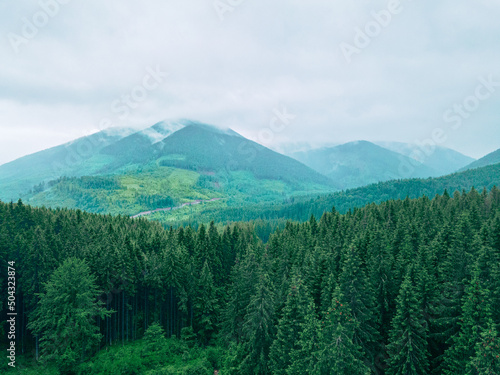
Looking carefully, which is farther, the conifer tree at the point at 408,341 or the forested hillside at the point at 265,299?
the forested hillside at the point at 265,299

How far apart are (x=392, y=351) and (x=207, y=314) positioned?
3557 centimetres

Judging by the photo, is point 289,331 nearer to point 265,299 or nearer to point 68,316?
point 265,299

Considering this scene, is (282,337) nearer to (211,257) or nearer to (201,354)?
(201,354)

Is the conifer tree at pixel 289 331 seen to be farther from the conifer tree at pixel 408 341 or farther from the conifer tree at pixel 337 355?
the conifer tree at pixel 408 341

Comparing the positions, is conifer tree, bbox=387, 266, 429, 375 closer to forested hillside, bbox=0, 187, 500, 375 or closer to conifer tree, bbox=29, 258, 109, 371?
forested hillside, bbox=0, 187, 500, 375

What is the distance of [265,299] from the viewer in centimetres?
3800

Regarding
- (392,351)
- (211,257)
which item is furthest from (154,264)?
(392,351)

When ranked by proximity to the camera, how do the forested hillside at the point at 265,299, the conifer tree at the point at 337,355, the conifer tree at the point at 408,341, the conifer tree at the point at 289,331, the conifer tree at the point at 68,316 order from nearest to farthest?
the conifer tree at the point at 337,355 → the conifer tree at the point at 408,341 → the forested hillside at the point at 265,299 → the conifer tree at the point at 289,331 → the conifer tree at the point at 68,316

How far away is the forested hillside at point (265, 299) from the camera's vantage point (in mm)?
27953

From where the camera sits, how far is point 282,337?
32719 mm

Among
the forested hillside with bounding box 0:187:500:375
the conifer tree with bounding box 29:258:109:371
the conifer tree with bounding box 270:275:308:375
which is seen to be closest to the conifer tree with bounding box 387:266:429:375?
the forested hillside with bounding box 0:187:500:375

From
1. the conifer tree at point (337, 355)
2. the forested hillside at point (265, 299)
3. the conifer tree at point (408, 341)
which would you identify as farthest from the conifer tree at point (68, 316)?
the conifer tree at point (408, 341)

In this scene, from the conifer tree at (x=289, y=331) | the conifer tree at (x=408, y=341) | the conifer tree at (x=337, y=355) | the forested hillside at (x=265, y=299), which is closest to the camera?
the conifer tree at (x=337, y=355)

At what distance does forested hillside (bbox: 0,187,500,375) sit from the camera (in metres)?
28.0
